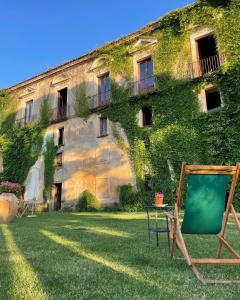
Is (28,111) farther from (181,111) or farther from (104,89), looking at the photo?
(181,111)

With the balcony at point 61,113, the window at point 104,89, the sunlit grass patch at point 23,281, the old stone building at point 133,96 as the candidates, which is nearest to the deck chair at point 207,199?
the sunlit grass patch at point 23,281

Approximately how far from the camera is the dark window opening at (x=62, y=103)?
72.9ft

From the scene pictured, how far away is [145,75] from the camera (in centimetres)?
1870

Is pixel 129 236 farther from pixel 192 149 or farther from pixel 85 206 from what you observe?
pixel 85 206

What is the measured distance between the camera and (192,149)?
14969mm

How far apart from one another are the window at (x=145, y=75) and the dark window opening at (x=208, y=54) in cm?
326

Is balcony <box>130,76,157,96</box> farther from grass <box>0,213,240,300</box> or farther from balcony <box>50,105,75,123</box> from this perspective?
grass <box>0,213,240,300</box>

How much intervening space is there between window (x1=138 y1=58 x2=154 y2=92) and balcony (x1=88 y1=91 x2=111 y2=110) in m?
2.58

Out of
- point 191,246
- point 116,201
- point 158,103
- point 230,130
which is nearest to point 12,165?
point 116,201

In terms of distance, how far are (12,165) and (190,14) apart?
58.2ft

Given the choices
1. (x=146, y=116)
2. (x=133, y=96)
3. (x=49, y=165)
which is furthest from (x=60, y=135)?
(x=146, y=116)

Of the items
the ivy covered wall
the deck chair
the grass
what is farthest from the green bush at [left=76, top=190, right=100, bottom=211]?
the deck chair

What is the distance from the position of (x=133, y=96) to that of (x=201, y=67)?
453 cm

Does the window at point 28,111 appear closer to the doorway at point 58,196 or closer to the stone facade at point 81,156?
the stone facade at point 81,156
